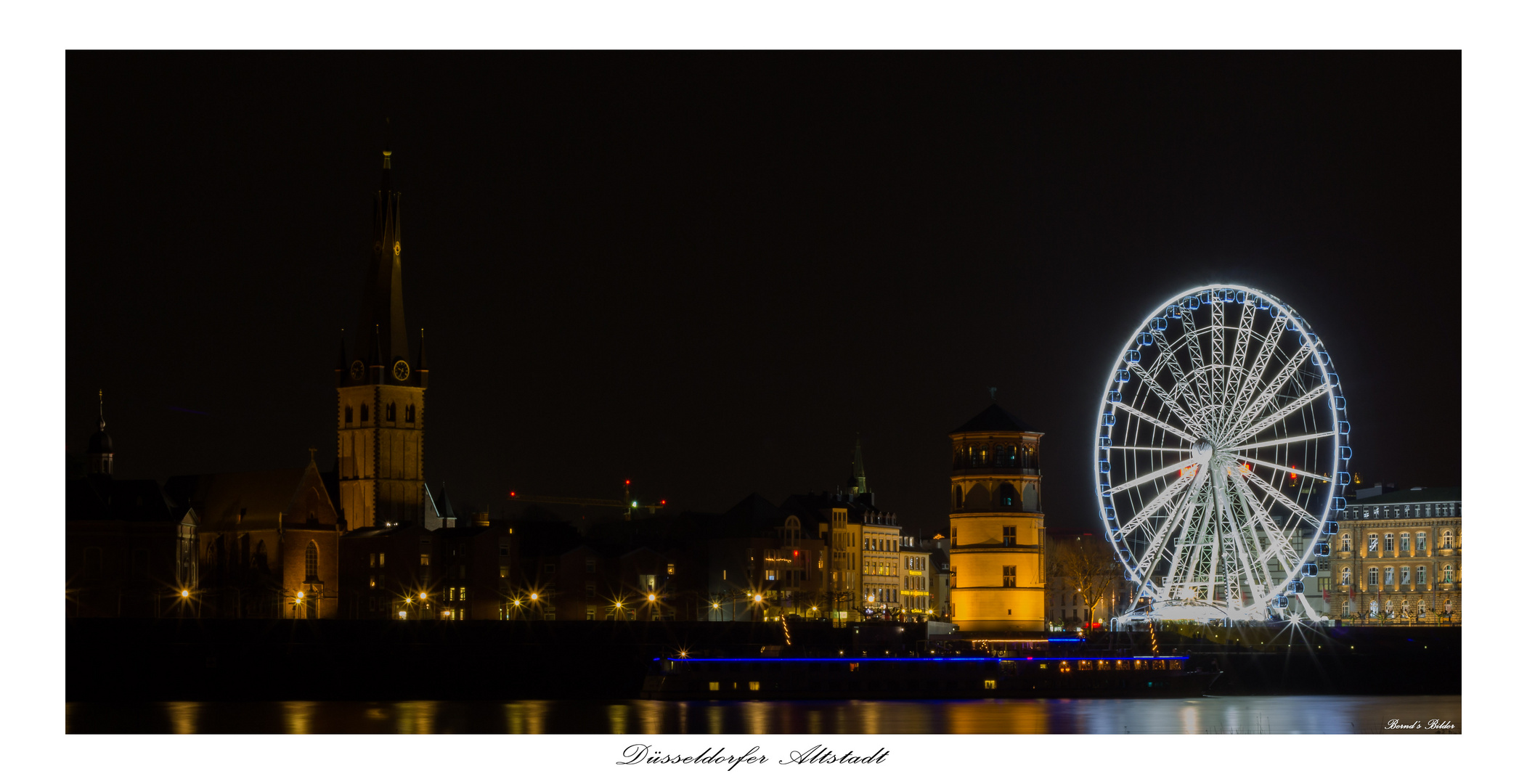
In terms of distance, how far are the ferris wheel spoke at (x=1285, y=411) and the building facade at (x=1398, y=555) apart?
2586 inches

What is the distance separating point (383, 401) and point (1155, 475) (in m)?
75.1

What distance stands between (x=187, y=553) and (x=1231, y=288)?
75.7 meters

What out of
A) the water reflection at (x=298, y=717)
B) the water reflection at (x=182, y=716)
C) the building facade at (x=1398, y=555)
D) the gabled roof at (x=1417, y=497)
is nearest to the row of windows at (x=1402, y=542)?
the building facade at (x=1398, y=555)

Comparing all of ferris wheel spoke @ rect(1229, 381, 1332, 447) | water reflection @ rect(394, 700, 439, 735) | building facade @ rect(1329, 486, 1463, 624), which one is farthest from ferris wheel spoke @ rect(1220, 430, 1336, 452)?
building facade @ rect(1329, 486, 1463, 624)

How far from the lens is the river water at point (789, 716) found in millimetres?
70812

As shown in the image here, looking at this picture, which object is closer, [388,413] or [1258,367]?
[1258,367]

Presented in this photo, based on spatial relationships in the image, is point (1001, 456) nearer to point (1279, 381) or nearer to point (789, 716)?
point (1279, 381)

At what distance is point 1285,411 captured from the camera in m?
86.0

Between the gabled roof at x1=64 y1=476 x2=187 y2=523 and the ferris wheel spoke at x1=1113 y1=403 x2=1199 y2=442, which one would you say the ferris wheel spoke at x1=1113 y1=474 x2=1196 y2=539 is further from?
the gabled roof at x1=64 y1=476 x2=187 y2=523

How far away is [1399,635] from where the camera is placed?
101 metres

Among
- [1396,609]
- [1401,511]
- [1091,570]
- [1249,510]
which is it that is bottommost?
[1396,609]

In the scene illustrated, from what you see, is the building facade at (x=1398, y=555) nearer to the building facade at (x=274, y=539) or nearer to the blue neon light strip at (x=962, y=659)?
the blue neon light strip at (x=962, y=659)

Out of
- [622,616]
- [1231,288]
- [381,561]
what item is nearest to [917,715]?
[1231,288]

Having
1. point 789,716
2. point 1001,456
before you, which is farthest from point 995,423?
point 789,716
